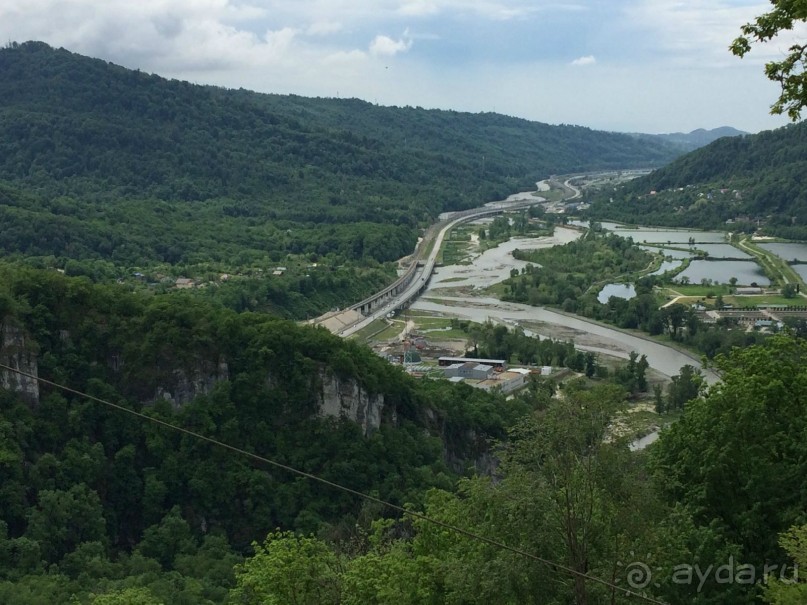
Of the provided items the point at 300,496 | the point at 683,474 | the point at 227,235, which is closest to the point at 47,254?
the point at 227,235

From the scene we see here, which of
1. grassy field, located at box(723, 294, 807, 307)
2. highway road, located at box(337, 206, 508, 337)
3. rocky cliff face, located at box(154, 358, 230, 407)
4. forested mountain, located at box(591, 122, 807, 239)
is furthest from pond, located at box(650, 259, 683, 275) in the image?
rocky cliff face, located at box(154, 358, 230, 407)

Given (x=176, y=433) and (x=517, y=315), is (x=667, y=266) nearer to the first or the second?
(x=517, y=315)

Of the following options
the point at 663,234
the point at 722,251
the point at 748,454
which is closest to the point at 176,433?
the point at 748,454

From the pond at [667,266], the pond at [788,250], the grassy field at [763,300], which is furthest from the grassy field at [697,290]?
the pond at [788,250]

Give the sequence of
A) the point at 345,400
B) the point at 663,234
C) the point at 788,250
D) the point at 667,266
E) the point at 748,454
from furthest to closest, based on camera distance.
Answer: the point at 663,234 < the point at 788,250 < the point at 667,266 < the point at 345,400 < the point at 748,454

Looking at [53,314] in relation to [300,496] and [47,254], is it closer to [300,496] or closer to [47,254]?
[300,496]

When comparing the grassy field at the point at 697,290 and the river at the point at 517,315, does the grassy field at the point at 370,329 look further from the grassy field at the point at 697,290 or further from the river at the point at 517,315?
the grassy field at the point at 697,290

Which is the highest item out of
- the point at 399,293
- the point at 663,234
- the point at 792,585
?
the point at 792,585
